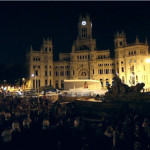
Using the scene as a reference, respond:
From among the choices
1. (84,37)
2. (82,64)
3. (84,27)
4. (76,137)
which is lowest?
(76,137)

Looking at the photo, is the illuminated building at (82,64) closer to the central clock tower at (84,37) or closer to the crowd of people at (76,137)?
the central clock tower at (84,37)

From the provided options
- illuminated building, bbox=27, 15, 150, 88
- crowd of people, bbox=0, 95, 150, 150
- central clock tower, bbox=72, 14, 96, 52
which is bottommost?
crowd of people, bbox=0, 95, 150, 150

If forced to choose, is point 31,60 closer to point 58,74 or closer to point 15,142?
point 58,74

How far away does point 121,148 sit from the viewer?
33.7 ft

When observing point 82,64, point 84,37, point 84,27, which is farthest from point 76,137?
point 84,27

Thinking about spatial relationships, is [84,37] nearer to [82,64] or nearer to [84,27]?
[84,27]

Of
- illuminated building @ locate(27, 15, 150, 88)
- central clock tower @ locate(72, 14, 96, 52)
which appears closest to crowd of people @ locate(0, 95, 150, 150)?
illuminated building @ locate(27, 15, 150, 88)

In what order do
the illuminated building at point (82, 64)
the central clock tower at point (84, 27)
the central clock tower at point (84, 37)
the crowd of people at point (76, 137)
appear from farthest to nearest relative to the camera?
the central clock tower at point (84, 27)
the central clock tower at point (84, 37)
the illuminated building at point (82, 64)
the crowd of people at point (76, 137)

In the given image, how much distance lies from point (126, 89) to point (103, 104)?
6.09m

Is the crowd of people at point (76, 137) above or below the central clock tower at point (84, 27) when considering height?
below

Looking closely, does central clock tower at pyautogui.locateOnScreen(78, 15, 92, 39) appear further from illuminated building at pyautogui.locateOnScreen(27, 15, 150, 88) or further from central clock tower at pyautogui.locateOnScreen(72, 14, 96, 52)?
illuminated building at pyautogui.locateOnScreen(27, 15, 150, 88)

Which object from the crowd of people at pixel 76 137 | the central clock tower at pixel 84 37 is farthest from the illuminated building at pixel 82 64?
the crowd of people at pixel 76 137

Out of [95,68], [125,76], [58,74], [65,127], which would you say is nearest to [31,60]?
[58,74]

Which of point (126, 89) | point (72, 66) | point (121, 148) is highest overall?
point (72, 66)
